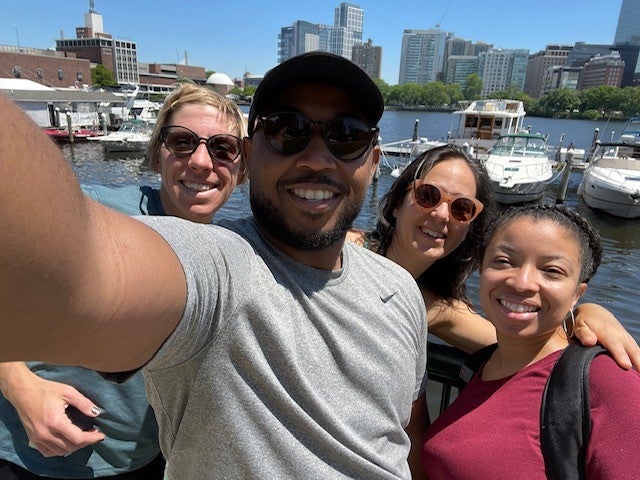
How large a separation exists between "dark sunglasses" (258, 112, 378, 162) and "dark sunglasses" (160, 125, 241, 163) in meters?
1.22

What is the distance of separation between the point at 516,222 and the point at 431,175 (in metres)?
0.95

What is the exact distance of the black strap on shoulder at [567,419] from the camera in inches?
55.9

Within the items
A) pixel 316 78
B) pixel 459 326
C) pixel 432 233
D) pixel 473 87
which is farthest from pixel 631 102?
pixel 316 78

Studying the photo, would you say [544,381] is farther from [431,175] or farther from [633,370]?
[431,175]

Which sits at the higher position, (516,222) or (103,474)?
(516,222)

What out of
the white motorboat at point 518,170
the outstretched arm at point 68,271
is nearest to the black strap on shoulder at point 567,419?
the outstretched arm at point 68,271

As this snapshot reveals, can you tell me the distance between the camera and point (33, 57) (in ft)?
211

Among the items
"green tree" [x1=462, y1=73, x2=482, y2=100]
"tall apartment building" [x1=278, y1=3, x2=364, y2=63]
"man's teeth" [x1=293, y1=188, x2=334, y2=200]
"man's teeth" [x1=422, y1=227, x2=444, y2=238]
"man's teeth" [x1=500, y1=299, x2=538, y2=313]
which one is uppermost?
"tall apartment building" [x1=278, y1=3, x2=364, y2=63]

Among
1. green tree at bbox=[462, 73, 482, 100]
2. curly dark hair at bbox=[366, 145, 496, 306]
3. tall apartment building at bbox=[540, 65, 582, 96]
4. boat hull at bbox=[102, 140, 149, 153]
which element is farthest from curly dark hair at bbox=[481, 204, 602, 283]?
tall apartment building at bbox=[540, 65, 582, 96]

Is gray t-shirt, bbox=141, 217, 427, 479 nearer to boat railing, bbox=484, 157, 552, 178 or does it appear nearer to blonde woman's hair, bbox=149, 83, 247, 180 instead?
blonde woman's hair, bbox=149, 83, 247, 180

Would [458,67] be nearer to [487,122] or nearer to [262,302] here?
[487,122]

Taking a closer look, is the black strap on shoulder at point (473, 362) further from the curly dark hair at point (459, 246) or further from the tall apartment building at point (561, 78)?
the tall apartment building at point (561, 78)

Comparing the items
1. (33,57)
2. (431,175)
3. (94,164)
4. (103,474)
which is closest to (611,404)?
(431,175)

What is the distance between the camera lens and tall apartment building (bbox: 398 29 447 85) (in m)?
174
